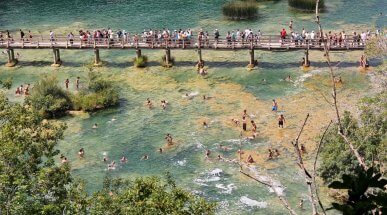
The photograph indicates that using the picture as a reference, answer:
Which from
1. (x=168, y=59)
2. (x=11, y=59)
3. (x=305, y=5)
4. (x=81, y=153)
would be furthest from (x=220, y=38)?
(x=81, y=153)

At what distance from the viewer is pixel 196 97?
5091 centimetres

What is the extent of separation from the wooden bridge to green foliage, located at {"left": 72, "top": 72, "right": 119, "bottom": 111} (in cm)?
798

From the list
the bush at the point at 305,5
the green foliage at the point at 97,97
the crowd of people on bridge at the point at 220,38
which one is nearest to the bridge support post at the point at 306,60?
the crowd of people on bridge at the point at 220,38

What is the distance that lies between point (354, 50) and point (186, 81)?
16682 millimetres

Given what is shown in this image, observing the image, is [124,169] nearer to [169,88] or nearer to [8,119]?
[169,88]

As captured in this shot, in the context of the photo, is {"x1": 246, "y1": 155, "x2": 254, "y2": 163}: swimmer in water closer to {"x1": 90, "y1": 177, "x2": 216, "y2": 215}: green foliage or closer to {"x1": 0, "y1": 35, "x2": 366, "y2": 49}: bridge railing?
{"x1": 0, "y1": 35, "x2": 366, "y2": 49}: bridge railing

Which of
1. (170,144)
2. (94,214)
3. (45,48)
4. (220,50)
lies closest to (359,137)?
(170,144)

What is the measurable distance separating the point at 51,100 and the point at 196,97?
40.9ft

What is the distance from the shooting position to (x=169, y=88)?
174ft

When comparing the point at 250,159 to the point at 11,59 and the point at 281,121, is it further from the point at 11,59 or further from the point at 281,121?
the point at 11,59

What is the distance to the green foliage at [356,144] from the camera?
3431cm

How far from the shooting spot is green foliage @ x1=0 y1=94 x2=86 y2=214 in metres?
20.0

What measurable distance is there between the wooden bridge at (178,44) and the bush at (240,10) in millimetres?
9001

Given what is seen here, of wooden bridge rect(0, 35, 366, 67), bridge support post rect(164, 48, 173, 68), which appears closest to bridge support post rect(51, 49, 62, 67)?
wooden bridge rect(0, 35, 366, 67)
